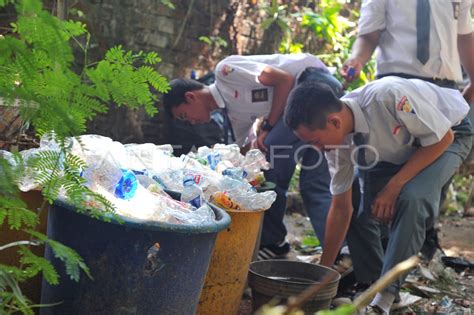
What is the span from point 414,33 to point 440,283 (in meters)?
1.56

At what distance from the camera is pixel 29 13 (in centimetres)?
157

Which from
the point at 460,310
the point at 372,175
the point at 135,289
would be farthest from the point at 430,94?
the point at 135,289

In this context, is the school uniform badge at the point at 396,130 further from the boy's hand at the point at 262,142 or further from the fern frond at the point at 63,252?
the fern frond at the point at 63,252

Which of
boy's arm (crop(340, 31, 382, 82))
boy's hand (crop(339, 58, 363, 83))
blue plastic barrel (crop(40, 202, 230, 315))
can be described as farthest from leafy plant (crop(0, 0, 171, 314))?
boy's arm (crop(340, 31, 382, 82))

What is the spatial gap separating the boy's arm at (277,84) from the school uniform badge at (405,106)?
1.19m

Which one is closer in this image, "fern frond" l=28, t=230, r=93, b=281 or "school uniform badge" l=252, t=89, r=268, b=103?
"fern frond" l=28, t=230, r=93, b=281

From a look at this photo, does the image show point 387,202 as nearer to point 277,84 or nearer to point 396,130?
point 396,130

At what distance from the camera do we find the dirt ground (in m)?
3.71

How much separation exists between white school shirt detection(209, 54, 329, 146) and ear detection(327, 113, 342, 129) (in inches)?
44.3

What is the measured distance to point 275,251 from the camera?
4695mm

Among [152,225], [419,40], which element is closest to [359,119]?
[419,40]

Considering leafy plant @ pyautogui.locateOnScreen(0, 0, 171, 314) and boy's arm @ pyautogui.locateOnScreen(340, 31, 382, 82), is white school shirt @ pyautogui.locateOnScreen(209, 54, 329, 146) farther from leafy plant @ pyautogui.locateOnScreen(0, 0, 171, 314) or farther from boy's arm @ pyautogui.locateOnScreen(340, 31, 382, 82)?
leafy plant @ pyautogui.locateOnScreen(0, 0, 171, 314)

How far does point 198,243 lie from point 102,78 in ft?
2.43

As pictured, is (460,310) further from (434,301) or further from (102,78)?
(102,78)
